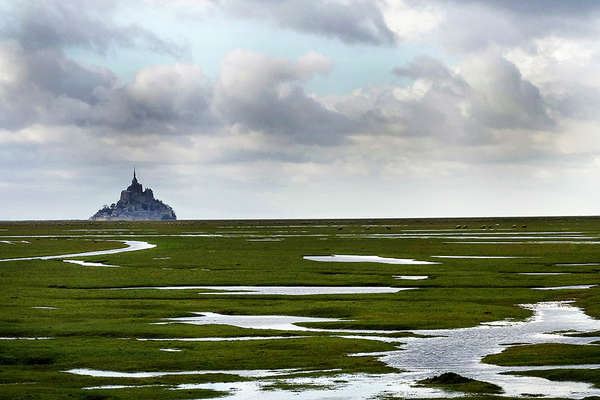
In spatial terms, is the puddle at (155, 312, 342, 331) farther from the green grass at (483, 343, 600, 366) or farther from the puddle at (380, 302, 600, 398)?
the green grass at (483, 343, 600, 366)

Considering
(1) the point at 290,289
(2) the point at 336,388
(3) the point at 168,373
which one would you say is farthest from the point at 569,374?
(1) the point at 290,289

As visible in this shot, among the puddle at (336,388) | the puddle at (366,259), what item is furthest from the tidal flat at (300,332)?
the puddle at (366,259)

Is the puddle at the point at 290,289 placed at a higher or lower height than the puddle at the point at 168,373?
higher

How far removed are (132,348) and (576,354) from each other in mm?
15637

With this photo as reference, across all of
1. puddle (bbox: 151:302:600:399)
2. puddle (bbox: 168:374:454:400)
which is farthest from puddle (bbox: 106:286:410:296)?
puddle (bbox: 168:374:454:400)

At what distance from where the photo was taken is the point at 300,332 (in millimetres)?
37844

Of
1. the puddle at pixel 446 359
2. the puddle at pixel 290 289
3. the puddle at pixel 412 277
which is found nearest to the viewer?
the puddle at pixel 446 359

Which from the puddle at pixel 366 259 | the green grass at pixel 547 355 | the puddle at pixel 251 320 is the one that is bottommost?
the green grass at pixel 547 355

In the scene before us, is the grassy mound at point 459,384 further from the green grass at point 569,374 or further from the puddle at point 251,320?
the puddle at point 251,320

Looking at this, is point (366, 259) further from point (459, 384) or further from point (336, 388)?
point (336, 388)

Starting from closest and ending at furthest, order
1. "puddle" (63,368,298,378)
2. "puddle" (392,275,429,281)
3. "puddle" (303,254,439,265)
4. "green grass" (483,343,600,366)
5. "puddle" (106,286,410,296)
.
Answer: "puddle" (63,368,298,378) < "green grass" (483,343,600,366) < "puddle" (106,286,410,296) < "puddle" (392,275,429,281) < "puddle" (303,254,439,265)

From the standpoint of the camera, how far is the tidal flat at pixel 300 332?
26938mm

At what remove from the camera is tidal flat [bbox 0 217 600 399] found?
88.4ft

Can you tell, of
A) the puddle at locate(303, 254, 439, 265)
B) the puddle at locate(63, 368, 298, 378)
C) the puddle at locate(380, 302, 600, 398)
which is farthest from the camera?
the puddle at locate(303, 254, 439, 265)
